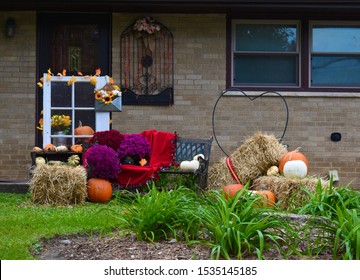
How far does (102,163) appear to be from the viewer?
909 cm

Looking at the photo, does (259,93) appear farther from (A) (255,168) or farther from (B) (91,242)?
(B) (91,242)

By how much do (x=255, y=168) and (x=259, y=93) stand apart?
2.04 metres

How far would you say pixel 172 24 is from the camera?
11.4m

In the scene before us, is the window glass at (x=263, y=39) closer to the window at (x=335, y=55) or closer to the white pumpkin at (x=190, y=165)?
the window at (x=335, y=55)

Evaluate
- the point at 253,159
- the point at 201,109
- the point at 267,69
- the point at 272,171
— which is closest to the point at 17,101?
the point at 201,109

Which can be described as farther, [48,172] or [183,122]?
[183,122]

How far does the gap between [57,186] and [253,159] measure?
2885mm

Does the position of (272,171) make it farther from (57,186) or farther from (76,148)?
(57,186)

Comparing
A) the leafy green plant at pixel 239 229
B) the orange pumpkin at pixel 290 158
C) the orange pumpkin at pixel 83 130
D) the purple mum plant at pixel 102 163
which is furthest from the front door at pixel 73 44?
the leafy green plant at pixel 239 229

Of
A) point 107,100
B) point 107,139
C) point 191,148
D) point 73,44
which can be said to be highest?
point 73,44

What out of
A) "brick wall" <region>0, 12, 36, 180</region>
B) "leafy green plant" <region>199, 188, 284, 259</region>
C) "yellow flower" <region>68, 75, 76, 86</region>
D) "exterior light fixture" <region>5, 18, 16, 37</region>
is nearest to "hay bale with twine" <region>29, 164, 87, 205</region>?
"yellow flower" <region>68, 75, 76, 86</region>

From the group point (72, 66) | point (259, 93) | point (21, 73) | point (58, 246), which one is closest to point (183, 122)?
point (259, 93)

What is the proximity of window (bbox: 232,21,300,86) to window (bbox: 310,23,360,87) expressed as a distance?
0.35 metres

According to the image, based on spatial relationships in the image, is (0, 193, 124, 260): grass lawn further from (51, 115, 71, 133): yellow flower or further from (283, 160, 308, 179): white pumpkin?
(283, 160, 308, 179): white pumpkin
